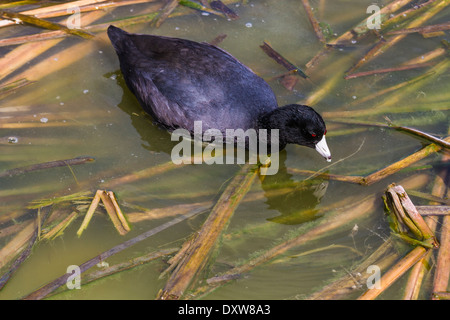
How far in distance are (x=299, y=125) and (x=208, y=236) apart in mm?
1292

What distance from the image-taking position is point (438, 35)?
6.05m

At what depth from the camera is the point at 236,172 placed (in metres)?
4.80

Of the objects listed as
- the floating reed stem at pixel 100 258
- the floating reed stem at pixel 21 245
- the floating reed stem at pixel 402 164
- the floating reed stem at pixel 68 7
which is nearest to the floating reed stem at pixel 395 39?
the floating reed stem at pixel 402 164

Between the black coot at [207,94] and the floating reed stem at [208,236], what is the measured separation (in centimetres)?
48

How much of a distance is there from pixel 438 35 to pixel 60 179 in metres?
4.38

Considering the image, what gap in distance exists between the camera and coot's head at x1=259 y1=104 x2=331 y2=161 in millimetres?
4598

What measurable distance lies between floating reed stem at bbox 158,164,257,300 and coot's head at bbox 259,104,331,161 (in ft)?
1.41

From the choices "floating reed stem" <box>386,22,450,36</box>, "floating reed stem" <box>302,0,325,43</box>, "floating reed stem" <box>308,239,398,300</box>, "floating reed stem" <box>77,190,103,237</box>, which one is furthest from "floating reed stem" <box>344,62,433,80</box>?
"floating reed stem" <box>77,190,103,237</box>

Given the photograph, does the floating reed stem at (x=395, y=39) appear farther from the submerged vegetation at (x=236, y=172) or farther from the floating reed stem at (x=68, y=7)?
the floating reed stem at (x=68, y=7)

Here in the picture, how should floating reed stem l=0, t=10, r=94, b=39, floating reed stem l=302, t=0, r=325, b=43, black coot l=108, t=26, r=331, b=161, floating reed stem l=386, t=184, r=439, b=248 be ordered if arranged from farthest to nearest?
floating reed stem l=302, t=0, r=325, b=43 → floating reed stem l=0, t=10, r=94, b=39 → black coot l=108, t=26, r=331, b=161 → floating reed stem l=386, t=184, r=439, b=248

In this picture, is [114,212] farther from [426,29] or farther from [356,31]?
[426,29]

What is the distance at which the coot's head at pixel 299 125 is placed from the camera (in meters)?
4.60

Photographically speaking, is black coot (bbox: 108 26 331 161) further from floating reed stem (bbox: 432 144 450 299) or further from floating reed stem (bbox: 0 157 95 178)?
floating reed stem (bbox: 432 144 450 299)

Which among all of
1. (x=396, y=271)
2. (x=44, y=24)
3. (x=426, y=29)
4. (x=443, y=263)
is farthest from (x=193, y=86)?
(x=426, y=29)
